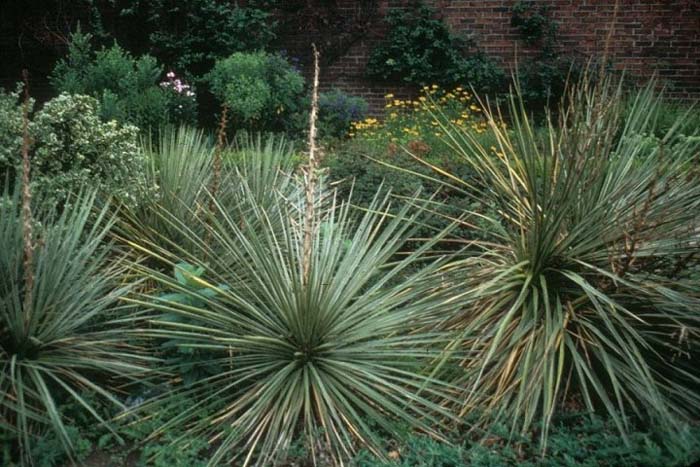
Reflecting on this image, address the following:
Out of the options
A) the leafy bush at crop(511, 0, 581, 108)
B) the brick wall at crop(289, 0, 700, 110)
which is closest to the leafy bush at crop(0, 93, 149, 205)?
the brick wall at crop(289, 0, 700, 110)

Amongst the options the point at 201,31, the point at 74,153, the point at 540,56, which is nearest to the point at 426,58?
the point at 540,56

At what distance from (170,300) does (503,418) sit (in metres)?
1.55

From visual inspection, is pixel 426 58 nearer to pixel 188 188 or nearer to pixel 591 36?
pixel 591 36

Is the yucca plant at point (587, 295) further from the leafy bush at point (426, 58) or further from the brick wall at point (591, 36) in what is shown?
the brick wall at point (591, 36)

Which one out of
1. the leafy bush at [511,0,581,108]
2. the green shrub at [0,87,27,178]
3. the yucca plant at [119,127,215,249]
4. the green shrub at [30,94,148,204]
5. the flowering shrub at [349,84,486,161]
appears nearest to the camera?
the green shrub at [0,87,27,178]

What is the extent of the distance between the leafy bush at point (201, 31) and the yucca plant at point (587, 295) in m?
8.01

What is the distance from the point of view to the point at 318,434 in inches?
128

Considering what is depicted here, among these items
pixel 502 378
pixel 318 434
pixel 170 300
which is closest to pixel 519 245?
pixel 502 378

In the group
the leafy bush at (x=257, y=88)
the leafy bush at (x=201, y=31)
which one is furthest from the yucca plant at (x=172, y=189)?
the leafy bush at (x=201, y=31)

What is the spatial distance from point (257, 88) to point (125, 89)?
5.24ft

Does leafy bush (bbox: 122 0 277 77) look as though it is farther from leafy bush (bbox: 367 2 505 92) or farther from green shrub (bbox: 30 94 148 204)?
green shrub (bbox: 30 94 148 204)

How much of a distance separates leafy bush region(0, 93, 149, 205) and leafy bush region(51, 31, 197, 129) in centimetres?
387

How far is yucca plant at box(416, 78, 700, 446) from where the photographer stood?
3.32 m

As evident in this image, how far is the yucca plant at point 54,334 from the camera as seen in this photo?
316cm
